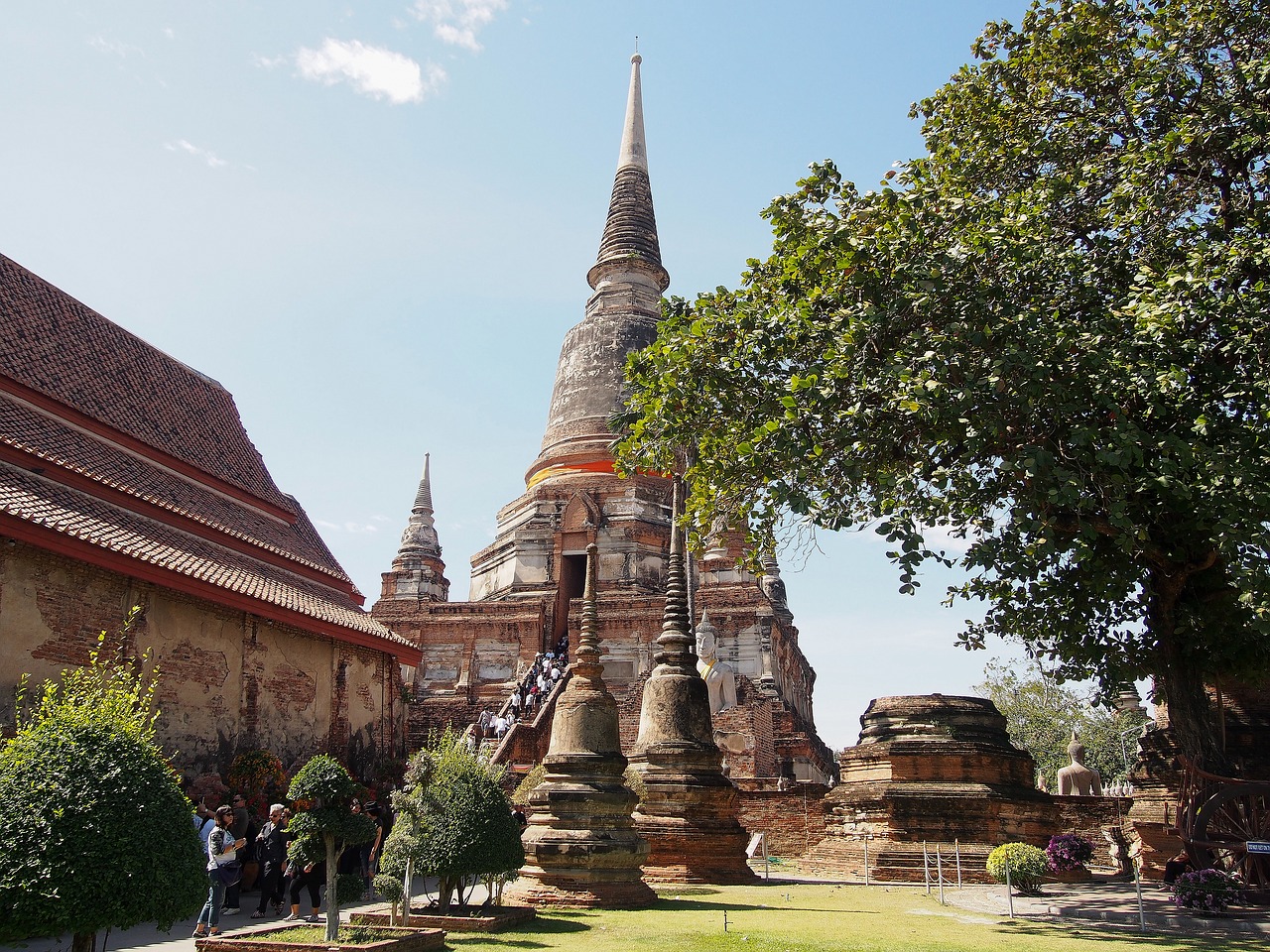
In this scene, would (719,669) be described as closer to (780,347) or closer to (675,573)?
(675,573)

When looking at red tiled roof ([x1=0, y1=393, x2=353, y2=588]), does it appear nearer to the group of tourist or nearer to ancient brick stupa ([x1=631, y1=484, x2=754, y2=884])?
the group of tourist

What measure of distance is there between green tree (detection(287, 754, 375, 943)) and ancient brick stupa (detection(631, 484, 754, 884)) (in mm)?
5916

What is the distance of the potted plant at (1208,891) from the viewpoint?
857cm

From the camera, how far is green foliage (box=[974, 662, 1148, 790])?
40188 millimetres

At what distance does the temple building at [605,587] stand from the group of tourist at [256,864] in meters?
7.17

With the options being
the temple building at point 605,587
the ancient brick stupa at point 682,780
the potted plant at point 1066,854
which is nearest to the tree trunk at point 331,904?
the ancient brick stupa at point 682,780

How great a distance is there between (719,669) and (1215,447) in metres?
14.6

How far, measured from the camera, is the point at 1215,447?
25.8 feet

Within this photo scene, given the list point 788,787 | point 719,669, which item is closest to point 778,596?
point 719,669

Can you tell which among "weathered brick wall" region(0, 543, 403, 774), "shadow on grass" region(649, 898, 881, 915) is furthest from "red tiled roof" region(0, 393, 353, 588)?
"shadow on grass" region(649, 898, 881, 915)

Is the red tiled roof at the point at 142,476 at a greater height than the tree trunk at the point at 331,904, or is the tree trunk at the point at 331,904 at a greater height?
the red tiled roof at the point at 142,476

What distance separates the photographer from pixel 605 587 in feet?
89.8

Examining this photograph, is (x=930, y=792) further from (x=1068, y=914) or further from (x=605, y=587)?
(x=605, y=587)

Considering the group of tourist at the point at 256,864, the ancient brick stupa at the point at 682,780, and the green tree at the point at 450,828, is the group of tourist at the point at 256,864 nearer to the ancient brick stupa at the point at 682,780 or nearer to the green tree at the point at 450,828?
the green tree at the point at 450,828
